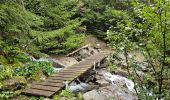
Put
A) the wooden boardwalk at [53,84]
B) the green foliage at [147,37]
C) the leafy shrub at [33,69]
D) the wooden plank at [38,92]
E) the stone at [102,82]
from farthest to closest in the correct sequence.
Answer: the stone at [102,82] < the leafy shrub at [33,69] < the wooden boardwalk at [53,84] < the wooden plank at [38,92] < the green foliage at [147,37]

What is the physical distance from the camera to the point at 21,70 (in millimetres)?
10438

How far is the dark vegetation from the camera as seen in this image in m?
6.41

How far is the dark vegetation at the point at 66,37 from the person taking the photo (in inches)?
253

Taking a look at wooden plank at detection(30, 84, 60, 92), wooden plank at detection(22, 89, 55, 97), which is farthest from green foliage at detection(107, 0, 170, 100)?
wooden plank at detection(30, 84, 60, 92)

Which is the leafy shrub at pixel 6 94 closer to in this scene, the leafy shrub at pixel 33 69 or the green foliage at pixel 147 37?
the leafy shrub at pixel 33 69

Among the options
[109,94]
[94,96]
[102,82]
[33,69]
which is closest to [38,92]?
[33,69]

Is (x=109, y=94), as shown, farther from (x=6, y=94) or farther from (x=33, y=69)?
(x=6, y=94)

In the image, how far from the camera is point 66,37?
59.4ft

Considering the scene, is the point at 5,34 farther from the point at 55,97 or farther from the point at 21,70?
the point at 55,97

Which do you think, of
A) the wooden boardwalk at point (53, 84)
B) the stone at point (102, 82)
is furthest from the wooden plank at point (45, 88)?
the stone at point (102, 82)

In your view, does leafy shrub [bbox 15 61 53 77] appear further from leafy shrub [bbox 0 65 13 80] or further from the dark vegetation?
leafy shrub [bbox 0 65 13 80]

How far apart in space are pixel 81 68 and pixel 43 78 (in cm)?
250

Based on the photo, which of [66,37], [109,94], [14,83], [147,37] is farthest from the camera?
[66,37]

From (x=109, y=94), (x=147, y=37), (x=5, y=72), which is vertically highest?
(x=147, y=37)
